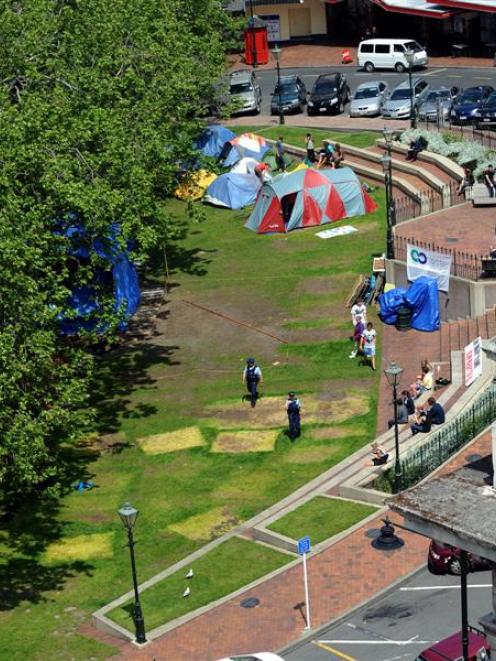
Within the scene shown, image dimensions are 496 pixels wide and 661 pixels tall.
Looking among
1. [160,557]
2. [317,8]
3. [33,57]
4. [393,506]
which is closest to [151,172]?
[33,57]

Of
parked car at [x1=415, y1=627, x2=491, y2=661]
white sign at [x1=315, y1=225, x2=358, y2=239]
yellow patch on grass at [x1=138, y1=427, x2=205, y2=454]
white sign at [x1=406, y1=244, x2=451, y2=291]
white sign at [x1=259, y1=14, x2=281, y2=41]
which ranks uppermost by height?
white sign at [x1=259, y1=14, x2=281, y2=41]

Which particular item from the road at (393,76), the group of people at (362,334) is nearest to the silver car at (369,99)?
the road at (393,76)

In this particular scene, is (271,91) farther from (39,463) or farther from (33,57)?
(39,463)

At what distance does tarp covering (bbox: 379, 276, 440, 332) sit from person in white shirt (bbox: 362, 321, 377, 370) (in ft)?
8.58

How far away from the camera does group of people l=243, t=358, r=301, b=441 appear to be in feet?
126

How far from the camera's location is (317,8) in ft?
295

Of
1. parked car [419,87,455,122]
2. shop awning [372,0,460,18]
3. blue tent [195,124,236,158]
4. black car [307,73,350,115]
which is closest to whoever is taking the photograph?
parked car [419,87,455,122]

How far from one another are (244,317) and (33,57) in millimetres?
11327

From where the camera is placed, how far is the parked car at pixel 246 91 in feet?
241

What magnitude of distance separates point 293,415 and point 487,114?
87.7ft

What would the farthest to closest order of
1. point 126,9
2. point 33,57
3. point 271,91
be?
1. point 271,91
2. point 126,9
3. point 33,57

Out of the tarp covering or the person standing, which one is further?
the person standing

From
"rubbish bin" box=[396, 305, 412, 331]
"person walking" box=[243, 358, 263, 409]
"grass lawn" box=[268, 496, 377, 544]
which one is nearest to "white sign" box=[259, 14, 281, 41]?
"rubbish bin" box=[396, 305, 412, 331]

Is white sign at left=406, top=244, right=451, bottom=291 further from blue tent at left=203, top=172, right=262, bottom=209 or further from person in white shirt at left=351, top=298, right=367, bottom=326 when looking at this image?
blue tent at left=203, top=172, right=262, bottom=209
